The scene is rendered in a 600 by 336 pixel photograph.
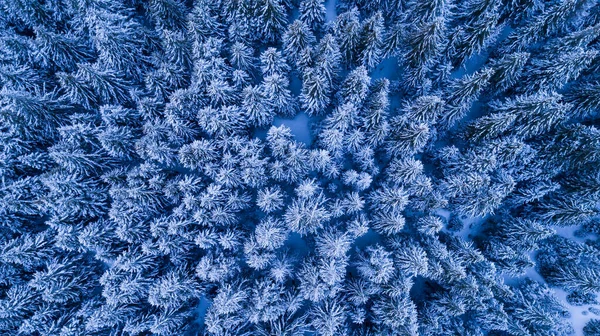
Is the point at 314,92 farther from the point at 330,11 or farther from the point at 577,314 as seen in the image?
the point at 577,314

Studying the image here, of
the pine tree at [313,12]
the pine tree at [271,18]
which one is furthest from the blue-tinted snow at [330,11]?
the pine tree at [271,18]

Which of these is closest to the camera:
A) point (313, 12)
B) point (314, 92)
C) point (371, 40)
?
point (371, 40)

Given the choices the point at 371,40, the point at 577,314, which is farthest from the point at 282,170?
the point at 577,314

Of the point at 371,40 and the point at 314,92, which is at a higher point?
the point at 371,40

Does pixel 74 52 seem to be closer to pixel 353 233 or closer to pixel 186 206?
pixel 186 206

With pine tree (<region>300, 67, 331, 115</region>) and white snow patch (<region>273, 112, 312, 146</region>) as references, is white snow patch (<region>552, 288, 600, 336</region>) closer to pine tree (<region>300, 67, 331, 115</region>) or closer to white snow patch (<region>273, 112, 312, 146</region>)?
white snow patch (<region>273, 112, 312, 146</region>)

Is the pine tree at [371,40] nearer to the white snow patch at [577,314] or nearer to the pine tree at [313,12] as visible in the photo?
the pine tree at [313,12]

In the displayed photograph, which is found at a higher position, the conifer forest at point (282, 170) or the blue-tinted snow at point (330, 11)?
the blue-tinted snow at point (330, 11)

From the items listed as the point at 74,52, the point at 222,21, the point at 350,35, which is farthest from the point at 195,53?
the point at 350,35
